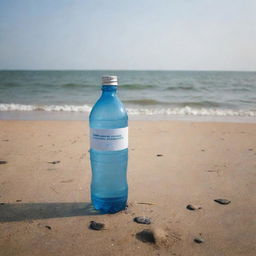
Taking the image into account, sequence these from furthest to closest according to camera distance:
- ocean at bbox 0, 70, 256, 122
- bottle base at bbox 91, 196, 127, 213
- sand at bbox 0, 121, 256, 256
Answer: ocean at bbox 0, 70, 256, 122
bottle base at bbox 91, 196, 127, 213
sand at bbox 0, 121, 256, 256

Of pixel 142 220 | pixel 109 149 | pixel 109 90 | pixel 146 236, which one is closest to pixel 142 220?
pixel 142 220

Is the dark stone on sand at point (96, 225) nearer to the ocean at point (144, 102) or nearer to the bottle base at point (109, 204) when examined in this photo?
the bottle base at point (109, 204)

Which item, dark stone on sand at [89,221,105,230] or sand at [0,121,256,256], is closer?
sand at [0,121,256,256]

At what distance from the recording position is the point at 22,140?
4664 millimetres

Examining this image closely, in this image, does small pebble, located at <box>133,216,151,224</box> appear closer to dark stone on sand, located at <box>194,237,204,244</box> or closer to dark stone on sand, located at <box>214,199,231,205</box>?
dark stone on sand, located at <box>194,237,204,244</box>

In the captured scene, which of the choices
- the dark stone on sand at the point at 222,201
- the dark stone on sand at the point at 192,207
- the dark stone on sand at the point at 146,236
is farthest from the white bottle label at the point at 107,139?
the dark stone on sand at the point at 222,201


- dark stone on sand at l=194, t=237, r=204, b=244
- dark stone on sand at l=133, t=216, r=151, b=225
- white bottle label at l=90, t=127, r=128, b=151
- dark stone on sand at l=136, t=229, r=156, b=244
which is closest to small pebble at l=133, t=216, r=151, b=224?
dark stone on sand at l=133, t=216, r=151, b=225

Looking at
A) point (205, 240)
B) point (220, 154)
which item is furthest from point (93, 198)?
point (220, 154)

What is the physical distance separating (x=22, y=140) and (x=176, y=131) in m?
2.81

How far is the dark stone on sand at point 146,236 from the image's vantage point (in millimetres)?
1854

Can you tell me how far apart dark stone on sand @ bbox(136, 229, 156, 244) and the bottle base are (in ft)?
1.25

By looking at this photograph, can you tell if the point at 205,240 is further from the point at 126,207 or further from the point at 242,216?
the point at 126,207

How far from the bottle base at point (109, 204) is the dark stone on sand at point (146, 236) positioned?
38 cm

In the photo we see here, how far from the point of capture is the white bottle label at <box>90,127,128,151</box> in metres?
2.11
